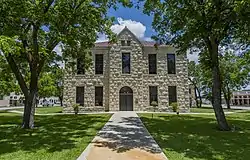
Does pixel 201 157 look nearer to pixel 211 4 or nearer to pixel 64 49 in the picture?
pixel 211 4

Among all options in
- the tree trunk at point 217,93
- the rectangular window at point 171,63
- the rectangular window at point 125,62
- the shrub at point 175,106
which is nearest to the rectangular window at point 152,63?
the rectangular window at point 171,63

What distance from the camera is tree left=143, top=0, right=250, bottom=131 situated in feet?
35.3

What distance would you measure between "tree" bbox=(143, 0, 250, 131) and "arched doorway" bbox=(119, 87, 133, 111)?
1155 centimetres

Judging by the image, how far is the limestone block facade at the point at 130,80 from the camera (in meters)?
27.1

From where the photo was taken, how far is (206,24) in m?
10.8

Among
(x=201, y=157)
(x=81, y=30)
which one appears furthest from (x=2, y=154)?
(x=81, y=30)

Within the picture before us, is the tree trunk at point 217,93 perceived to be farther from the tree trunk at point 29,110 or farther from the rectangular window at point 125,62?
the rectangular window at point 125,62

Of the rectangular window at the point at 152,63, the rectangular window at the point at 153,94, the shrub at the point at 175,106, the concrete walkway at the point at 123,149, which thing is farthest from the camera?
the rectangular window at the point at 152,63

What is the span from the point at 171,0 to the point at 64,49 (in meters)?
8.23

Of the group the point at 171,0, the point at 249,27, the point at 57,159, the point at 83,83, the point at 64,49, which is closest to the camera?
the point at 57,159

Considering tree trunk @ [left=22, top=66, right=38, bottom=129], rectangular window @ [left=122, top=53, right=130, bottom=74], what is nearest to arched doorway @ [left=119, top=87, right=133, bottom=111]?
rectangular window @ [left=122, top=53, right=130, bottom=74]

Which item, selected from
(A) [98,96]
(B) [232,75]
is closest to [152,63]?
(A) [98,96]

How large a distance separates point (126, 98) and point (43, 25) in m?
16.3

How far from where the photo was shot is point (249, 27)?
34.7 feet
